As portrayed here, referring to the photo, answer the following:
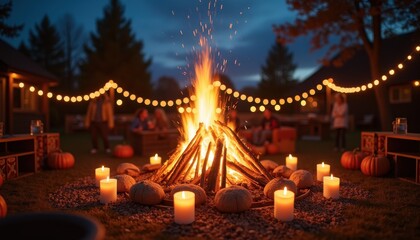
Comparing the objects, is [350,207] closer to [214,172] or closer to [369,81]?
[214,172]

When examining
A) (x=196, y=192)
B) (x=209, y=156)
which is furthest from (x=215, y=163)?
(x=196, y=192)

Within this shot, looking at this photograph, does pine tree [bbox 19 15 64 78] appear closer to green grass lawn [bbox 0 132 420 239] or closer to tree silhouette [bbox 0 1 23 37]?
tree silhouette [bbox 0 1 23 37]

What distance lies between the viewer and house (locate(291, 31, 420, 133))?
19.3 meters

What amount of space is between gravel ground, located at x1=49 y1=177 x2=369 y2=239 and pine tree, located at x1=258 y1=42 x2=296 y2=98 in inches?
1235

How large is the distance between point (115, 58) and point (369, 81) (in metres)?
20.4

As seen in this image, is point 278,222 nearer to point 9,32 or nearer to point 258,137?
point 258,137

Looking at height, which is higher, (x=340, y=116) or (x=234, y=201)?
(x=340, y=116)

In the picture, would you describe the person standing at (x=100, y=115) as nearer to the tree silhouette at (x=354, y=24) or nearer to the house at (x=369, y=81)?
the tree silhouette at (x=354, y=24)

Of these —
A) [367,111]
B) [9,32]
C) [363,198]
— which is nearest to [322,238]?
[363,198]

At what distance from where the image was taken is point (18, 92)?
1575 centimetres

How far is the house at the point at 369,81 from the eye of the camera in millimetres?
19328

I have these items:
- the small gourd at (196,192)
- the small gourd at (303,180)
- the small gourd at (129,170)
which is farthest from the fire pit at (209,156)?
the small gourd at (196,192)

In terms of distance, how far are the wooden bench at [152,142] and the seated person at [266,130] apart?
9.64ft

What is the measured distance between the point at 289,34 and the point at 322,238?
12532 mm
